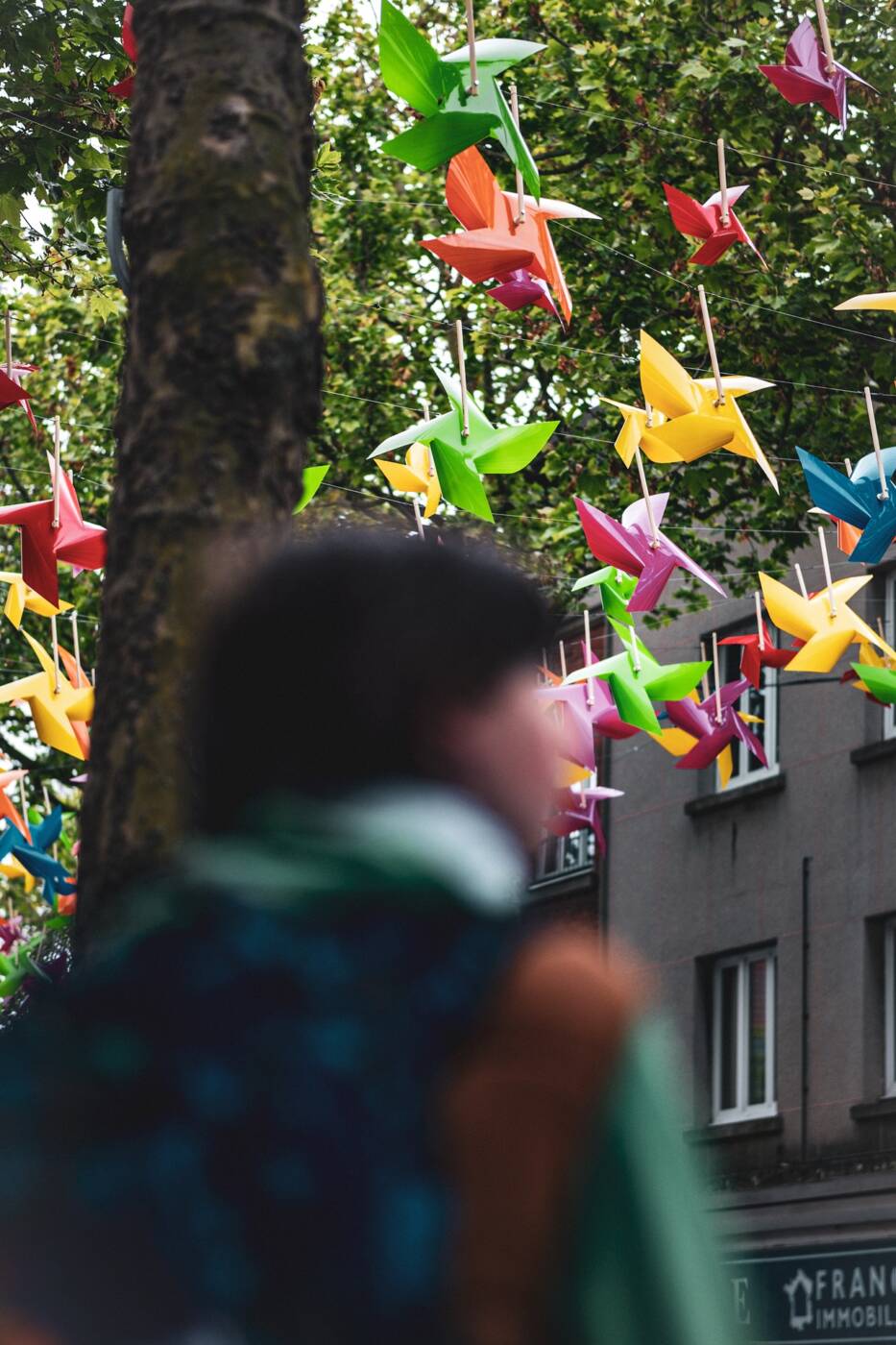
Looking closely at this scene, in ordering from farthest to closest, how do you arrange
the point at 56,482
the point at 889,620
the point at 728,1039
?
the point at 728,1039 < the point at 889,620 < the point at 56,482

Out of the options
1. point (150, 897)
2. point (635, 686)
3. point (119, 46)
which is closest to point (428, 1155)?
point (150, 897)

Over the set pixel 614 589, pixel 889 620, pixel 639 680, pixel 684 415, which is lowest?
pixel 639 680

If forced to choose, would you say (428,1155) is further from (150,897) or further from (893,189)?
(893,189)

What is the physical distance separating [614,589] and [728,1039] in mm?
11100

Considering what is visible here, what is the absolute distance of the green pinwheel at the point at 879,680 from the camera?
7.36m

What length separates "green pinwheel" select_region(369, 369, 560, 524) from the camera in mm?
6207

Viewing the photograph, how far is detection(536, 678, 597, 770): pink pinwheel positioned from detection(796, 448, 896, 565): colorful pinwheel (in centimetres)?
122

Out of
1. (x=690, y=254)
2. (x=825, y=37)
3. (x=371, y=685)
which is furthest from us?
(x=690, y=254)

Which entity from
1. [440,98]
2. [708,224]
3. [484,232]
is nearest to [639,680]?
[708,224]

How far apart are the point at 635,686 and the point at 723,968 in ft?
36.3

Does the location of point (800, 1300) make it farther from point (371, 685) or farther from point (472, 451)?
point (371, 685)

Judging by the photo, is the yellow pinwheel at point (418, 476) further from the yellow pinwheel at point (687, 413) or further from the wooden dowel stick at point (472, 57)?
the wooden dowel stick at point (472, 57)

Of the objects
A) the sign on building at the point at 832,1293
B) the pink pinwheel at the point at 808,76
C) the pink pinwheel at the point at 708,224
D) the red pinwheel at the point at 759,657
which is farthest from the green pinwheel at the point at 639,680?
the sign on building at the point at 832,1293

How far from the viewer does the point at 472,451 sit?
20.7 feet
